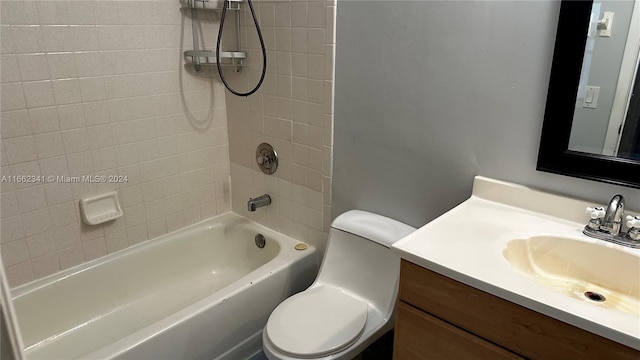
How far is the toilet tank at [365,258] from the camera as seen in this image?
1.63 metres

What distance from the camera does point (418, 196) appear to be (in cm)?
161

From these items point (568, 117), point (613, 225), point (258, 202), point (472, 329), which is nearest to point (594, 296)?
point (613, 225)

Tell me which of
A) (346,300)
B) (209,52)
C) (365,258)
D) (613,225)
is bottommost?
(346,300)

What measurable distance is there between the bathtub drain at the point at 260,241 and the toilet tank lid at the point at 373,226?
0.55 metres

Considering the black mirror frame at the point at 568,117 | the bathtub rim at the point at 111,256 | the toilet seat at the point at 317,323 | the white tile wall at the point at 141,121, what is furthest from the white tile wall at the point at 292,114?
the black mirror frame at the point at 568,117

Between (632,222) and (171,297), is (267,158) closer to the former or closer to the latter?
(171,297)

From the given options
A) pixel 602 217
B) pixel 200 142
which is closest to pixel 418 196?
pixel 602 217

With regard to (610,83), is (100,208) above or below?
below

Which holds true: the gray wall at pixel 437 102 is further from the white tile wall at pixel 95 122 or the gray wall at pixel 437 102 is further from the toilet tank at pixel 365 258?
the white tile wall at pixel 95 122

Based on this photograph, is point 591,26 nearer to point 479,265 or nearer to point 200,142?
point 479,265

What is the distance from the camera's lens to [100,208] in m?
1.90

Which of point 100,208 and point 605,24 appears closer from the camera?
point 605,24

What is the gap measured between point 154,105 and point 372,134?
1.04 meters

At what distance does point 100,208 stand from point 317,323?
1.11 meters
